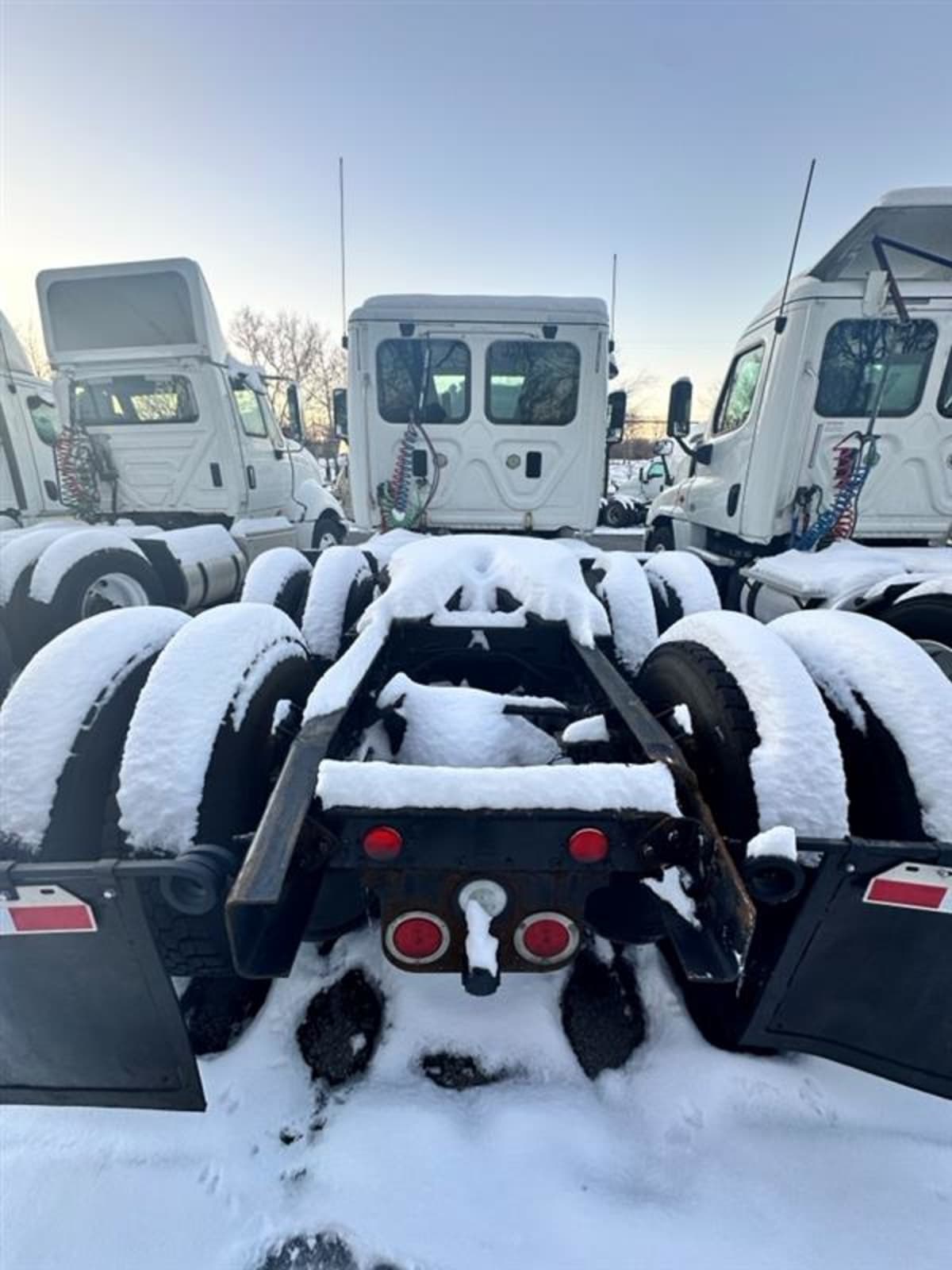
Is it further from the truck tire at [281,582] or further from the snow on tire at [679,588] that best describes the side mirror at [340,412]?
the snow on tire at [679,588]

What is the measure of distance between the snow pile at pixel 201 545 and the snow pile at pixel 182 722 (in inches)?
176

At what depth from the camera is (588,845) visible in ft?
4.60

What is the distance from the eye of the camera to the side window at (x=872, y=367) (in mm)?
4473

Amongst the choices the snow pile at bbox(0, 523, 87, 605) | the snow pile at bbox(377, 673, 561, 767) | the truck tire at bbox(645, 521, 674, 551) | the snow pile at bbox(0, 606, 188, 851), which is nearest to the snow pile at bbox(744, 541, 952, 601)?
the truck tire at bbox(645, 521, 674, 551)

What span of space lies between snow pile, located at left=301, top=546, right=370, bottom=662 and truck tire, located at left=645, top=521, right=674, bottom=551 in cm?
455

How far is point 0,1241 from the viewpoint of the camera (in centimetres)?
140

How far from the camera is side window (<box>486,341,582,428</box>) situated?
5.48 metres

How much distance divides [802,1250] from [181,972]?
5.33 ft

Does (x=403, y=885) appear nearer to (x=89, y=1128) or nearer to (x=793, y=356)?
(x=89, y=1128)

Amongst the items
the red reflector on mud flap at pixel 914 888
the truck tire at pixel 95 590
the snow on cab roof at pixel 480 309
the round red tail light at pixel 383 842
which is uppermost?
the snow on cab roof at pixel 480 309

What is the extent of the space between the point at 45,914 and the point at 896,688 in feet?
7.37

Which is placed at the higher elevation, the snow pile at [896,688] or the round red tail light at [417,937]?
the snow pile at [896,688]

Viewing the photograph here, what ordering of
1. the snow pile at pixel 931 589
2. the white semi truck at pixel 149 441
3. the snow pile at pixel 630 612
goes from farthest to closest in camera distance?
1. the white semi truck at pixel 149 441
2. the snow pile at pixel 931 589
3. the snow pile at pixel 630 612

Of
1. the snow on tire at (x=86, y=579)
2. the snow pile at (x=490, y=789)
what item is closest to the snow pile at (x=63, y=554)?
the snow on tire at (x=86, y=579)
